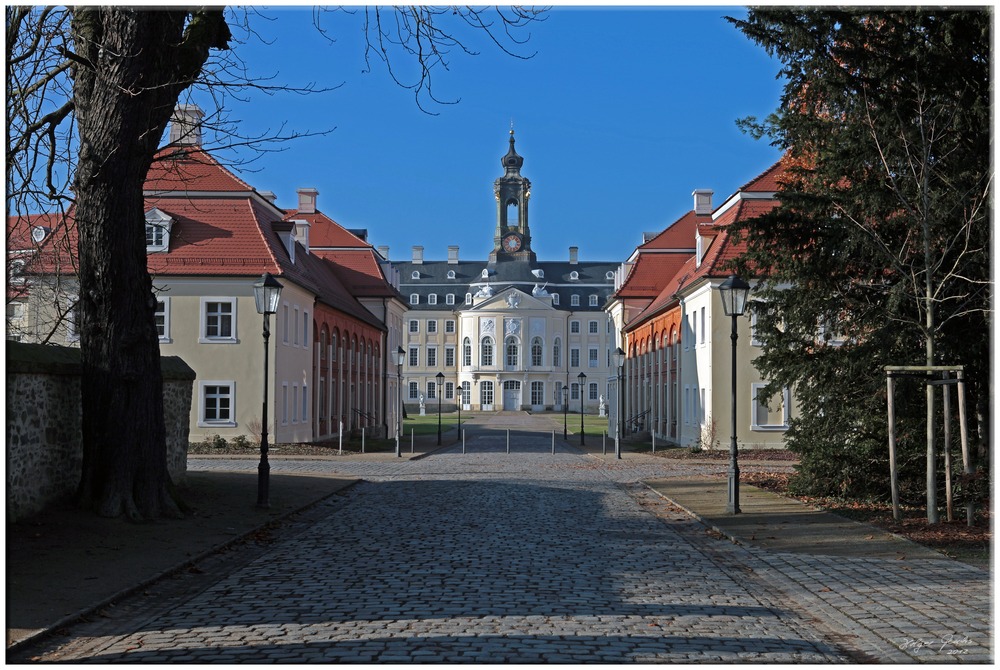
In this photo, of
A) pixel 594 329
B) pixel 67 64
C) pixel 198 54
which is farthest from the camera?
pixel 594 329

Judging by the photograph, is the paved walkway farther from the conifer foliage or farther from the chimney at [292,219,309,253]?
the chimney at [292,219,309,253]

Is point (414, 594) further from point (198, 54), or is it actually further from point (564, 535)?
point (198, 54)

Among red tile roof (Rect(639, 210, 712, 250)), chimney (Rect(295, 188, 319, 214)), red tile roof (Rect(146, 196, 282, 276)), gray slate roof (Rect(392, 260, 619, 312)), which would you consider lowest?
red tile roof (Rect(146, 196, 282, 276))

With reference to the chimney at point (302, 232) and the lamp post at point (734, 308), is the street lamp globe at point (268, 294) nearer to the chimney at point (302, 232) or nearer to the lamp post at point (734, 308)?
the lamp post at point (734, 308)

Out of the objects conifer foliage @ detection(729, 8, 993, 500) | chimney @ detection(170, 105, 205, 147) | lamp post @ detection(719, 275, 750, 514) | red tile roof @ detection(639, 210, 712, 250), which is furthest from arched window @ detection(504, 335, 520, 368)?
lamp post @ detection(719, 275, 750, 514)

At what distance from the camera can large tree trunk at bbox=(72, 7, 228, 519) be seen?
40.6 feet

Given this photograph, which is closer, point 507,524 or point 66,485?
point 66,485

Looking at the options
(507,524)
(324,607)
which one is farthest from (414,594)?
(507,524)

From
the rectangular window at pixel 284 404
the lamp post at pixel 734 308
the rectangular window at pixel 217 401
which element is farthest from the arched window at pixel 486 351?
the lamp post at pixel 734 308

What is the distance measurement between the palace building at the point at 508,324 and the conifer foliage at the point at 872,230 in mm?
84136

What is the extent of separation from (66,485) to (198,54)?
211 inches

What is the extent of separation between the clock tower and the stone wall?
97992 millimetres

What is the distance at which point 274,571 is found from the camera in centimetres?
1021

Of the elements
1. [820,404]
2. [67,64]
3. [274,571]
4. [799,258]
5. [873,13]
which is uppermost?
[873,13]
